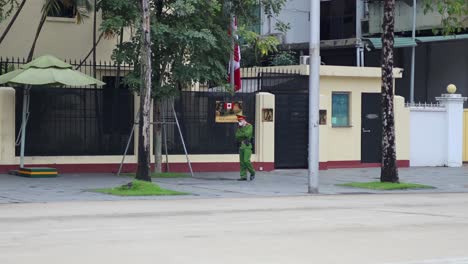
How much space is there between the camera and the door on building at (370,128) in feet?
90.9

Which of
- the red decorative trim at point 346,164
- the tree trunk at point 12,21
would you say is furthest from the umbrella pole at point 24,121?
the red decorative trim at point 346,164

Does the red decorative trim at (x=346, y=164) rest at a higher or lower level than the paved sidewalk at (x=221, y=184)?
higher

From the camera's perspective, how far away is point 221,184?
21078 mm

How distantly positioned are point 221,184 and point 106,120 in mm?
4031

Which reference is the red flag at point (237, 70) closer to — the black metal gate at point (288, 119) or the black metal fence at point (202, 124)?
the black metal gate at point (288, 119)

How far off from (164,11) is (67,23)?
6781mm

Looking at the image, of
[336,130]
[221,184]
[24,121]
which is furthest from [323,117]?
[24,121]

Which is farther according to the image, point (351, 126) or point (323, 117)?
point (351, 126)

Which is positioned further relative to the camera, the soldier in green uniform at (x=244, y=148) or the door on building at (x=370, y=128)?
the door on building at (x=370, y=128)

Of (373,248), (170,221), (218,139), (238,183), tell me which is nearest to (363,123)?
(218,139)

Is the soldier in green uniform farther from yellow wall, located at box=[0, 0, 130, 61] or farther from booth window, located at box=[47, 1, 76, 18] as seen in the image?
booth window, located at box=[47, 1, 76, 18]

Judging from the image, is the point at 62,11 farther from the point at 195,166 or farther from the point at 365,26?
the point at 365,26

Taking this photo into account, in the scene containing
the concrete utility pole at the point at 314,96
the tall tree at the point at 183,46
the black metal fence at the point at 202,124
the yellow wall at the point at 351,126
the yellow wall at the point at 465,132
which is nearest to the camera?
the concrete utility pole at the point at 314,96

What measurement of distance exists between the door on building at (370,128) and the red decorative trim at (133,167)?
3.91 metres
